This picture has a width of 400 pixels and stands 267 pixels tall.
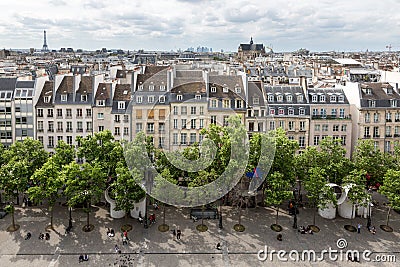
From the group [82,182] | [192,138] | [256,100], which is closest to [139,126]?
[192,138]

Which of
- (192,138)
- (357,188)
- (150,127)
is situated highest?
(150,127)

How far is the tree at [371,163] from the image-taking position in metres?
55.0

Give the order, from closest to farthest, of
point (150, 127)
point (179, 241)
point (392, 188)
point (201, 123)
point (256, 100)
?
point (179, 241)
point (392, 188)
point (150, 127)
point (201, 123)
point (256, 100)

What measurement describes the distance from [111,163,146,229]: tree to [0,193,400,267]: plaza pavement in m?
3.68

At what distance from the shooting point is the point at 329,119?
7050 centimetres

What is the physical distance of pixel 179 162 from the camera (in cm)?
5097

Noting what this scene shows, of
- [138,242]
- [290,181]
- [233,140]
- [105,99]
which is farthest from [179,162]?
[105,99]

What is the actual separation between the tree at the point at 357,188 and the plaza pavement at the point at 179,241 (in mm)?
3916

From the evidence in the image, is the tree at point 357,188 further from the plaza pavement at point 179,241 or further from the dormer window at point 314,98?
the dormer window at point 314,98

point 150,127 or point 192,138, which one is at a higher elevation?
point 150,127

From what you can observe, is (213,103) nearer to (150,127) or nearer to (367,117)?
(150,127)

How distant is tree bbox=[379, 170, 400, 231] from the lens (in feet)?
160

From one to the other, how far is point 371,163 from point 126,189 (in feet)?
103

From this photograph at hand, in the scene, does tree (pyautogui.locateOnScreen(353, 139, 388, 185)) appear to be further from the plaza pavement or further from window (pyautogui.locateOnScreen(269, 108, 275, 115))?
window (pyautogui.locateOnScreen(269, 108, 275, 115))
